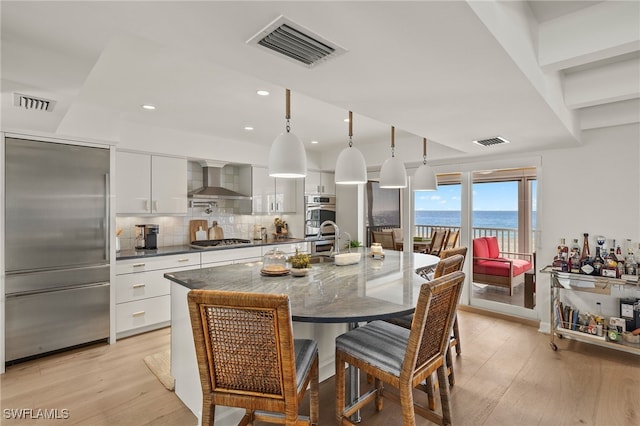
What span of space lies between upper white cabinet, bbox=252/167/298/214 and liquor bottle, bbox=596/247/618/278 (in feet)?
13.1

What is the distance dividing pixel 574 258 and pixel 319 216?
3.51 metres

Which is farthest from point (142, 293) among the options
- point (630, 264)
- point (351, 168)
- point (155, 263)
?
point (630, 264)

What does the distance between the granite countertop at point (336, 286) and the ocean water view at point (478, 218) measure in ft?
6.05

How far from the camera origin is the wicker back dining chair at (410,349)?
150cm

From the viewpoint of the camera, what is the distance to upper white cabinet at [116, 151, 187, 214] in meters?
3.70

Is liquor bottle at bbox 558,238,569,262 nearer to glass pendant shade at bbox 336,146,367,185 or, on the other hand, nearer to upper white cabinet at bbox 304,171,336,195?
glass pendant shade at bbox 336,146,367,185

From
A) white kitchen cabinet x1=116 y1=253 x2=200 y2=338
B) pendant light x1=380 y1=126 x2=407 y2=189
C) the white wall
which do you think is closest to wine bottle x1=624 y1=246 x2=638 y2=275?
the white wall

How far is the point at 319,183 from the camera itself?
18.9 feet

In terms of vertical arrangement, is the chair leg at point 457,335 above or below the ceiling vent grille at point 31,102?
below

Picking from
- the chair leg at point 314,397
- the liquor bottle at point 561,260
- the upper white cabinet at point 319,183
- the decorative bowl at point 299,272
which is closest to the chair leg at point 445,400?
the chair leg at point 314,397

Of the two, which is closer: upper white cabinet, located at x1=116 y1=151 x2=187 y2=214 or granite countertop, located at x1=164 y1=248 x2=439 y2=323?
granite countertop, located at x1=164 y1=248 x2=439 y2=323

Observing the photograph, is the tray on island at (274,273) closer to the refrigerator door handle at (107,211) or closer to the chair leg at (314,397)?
the chair leg at (314,397)

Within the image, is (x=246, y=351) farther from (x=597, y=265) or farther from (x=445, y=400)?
(x=597, y=265)

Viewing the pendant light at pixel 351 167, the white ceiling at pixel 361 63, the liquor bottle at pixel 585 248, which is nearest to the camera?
the white ceiling at pixel 361 63
